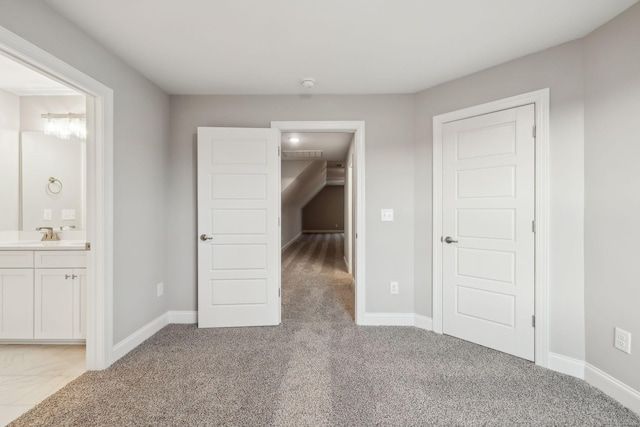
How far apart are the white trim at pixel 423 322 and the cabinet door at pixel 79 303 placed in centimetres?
292

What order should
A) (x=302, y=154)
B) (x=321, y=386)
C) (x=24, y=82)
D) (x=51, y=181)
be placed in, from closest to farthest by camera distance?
(x=321, y=386), (x=24, y=82), (x=51, y=181), (x=302, y=154)

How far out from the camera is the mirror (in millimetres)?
2686

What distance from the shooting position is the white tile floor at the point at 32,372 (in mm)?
1684

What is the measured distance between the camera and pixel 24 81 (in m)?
→ 2.49

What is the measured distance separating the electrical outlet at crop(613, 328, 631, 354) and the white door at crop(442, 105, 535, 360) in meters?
0.46

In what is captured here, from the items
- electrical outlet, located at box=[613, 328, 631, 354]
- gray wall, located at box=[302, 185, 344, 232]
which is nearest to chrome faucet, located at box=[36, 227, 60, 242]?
electrical outlet, located at box=[613, 328, 631, 354]

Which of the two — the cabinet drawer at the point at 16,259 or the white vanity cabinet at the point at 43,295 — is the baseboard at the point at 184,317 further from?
the cabinet drawer at the point at 16,259

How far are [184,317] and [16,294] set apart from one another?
1294 mm

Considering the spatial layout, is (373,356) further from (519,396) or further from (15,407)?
(15,407)

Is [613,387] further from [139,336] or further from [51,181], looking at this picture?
[51,181]

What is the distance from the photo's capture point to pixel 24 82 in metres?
2.51

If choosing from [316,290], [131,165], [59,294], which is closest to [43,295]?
[59,294]

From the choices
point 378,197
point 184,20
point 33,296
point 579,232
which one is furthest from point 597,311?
point 33,296

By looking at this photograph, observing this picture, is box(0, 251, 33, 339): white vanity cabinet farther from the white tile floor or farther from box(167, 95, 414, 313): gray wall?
box(167, 95, 414, 313): gray wall
